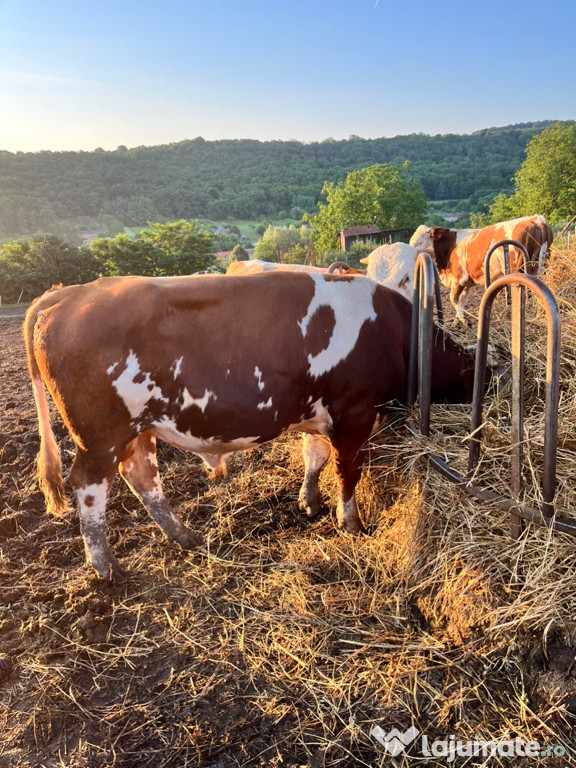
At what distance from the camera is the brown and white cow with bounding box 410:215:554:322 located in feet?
27.0

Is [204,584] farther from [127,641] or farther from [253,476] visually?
[253,476]

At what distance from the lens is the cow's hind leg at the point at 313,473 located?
370 centimetres

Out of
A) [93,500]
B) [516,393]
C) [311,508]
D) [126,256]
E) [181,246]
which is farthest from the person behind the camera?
[181,246]

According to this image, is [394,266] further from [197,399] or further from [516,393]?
[516,393]

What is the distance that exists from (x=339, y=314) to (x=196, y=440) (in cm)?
126

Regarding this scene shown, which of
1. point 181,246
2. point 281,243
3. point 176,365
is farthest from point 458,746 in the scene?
point 281,243

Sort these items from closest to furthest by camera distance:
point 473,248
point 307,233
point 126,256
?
A: point 473,248
point 126,256
point 307,233

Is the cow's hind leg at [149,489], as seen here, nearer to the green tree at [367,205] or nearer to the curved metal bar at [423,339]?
the curved metal bar at [423,339]

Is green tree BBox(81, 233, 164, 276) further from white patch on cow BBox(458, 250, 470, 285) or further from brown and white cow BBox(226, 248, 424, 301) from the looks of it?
brown and white cow BBox(226, 248, 424, 301)

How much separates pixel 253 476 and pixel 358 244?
97.3 ft

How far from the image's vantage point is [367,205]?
129 feet

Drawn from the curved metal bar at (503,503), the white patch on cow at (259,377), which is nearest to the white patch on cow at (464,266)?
the curved metal bar at (503,503)

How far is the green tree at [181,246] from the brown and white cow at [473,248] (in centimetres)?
1760

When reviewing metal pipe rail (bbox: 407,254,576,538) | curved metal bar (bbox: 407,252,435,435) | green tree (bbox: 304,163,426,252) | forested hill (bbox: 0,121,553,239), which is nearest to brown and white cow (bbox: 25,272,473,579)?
curved metal bar (bbox: 407,252,435,435)
